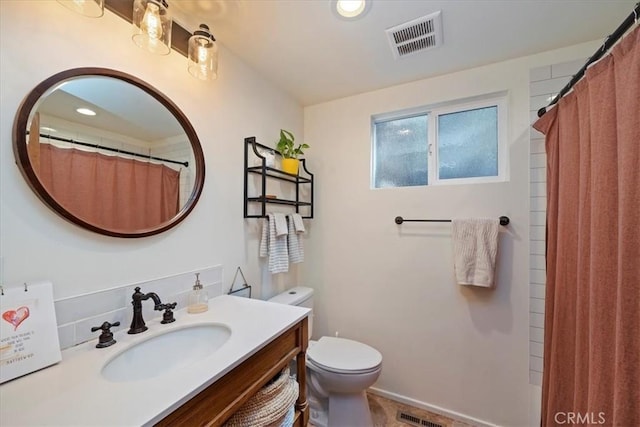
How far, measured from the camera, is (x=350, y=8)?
3.86ft

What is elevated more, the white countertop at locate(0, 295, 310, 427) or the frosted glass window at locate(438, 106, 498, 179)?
the frosted glass window at locate(438, 106, 498, 179)

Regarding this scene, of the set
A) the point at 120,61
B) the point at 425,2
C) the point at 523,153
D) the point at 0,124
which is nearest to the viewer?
the point at 0,124

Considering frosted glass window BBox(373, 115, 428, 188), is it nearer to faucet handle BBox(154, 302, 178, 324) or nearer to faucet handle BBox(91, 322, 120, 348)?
faucet handle BBox(154, 302, 178, 324)

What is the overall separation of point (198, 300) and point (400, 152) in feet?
5.41

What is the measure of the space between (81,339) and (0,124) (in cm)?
69

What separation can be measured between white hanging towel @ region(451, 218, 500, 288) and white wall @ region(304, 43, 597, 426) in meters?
0.08

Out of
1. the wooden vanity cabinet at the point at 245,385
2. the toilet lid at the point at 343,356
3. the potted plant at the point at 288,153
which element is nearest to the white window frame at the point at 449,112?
the potted plant at the point at 288,153

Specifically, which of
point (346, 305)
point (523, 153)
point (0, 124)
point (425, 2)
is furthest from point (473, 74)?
point (0, 124)

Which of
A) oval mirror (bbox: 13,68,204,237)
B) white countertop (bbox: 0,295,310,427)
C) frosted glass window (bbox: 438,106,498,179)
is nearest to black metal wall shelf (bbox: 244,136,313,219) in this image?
oval mirror (bbox: 13,68,204,237)

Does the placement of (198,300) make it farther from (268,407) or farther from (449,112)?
(449,112)

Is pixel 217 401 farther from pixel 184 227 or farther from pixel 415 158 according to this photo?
pixel 415 158

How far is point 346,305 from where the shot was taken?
6.60 feet

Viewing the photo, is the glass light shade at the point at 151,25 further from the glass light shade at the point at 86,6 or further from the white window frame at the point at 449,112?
the white window frame at the point at 449,112

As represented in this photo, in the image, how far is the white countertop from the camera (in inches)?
21.1
